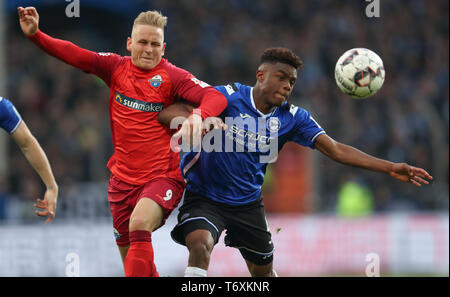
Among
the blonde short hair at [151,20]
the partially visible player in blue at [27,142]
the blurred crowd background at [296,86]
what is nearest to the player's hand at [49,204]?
the partially visible player in blue at [27,142]

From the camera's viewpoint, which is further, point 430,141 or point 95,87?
point 95,87

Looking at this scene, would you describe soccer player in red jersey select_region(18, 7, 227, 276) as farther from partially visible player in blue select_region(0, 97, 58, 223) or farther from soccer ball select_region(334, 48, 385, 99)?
soccer ball select_region(334, 48, 385, 99)

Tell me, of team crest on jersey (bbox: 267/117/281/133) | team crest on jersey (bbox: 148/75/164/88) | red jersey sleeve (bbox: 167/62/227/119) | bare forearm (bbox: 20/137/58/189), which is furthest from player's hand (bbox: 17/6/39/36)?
team crest on jersey (bbox: 267/117/281/133)

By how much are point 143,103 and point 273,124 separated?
3.70 ft

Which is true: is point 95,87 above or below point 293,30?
below

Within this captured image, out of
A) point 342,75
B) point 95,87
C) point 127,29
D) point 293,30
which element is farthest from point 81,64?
point 127,29

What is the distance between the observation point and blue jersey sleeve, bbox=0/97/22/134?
5480 millimetres

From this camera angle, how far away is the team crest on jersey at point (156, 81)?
587cm

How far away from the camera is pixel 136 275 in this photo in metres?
5.52

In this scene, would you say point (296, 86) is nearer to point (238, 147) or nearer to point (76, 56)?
point (238, 147)

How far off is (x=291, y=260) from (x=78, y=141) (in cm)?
445

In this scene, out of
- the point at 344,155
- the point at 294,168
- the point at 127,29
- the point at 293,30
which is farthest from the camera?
the point at 127,29

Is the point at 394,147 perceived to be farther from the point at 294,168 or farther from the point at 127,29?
the point at 127,29

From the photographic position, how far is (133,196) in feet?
19.5
